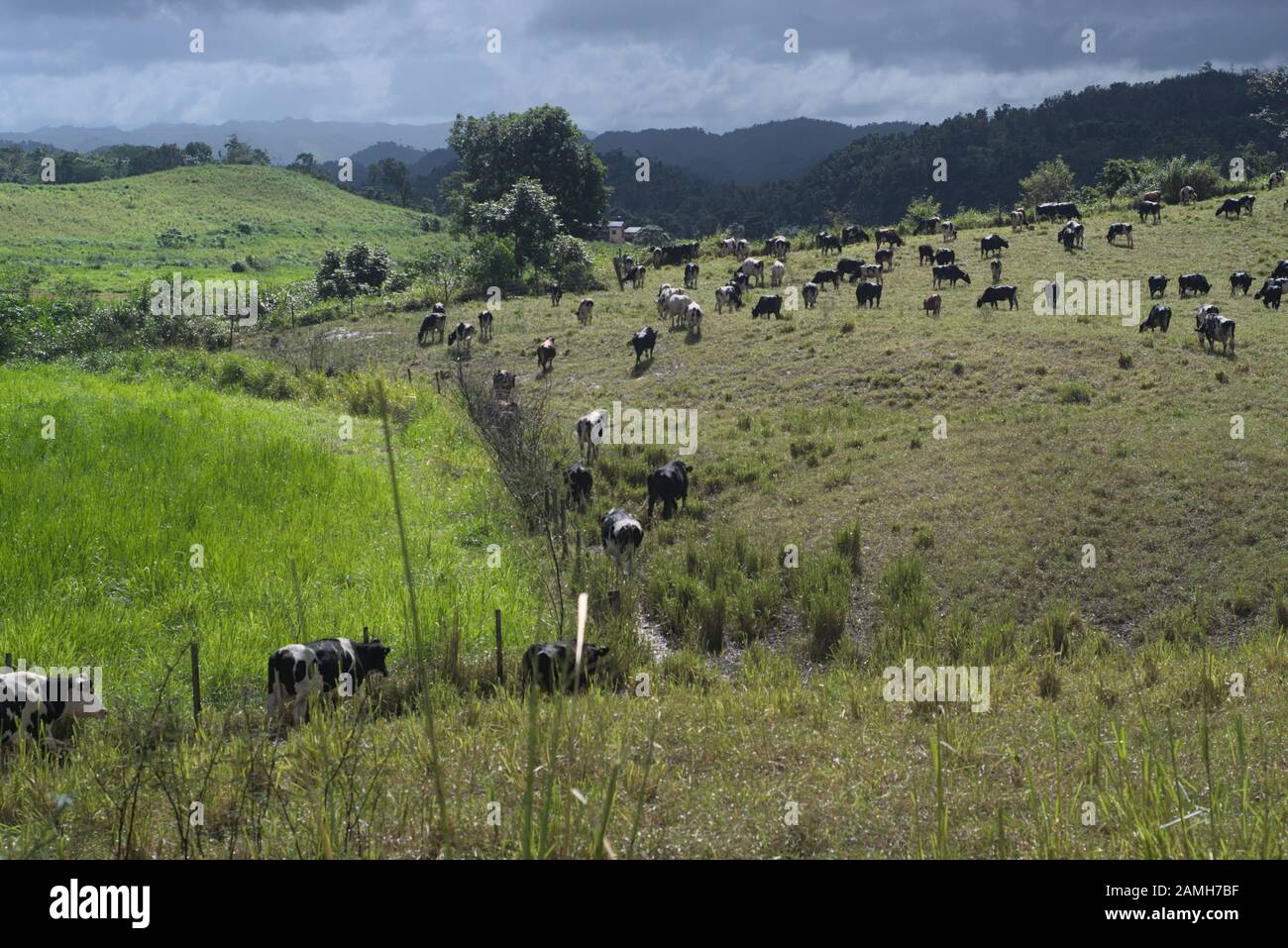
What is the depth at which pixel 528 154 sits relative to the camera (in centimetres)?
6350

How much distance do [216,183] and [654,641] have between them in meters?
101

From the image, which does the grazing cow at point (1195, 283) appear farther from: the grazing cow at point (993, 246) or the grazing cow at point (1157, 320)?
the grazing cow at point (993, 246)

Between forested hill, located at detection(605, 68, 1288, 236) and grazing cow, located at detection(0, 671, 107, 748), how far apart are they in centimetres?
9003

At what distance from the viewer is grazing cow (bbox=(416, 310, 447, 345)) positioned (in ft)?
104

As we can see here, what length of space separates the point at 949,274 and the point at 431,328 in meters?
18.0

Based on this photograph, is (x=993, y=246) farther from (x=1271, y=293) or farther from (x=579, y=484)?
(x=579, y=484)

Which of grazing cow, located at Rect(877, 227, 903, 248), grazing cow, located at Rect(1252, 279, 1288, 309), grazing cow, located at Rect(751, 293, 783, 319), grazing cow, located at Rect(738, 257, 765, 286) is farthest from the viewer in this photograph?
grazing cow, located at Rect(877, 227, 903, 248)

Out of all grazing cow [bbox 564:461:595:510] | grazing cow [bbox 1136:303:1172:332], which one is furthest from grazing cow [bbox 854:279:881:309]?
grazing cow [bbox 564:461:595:510]

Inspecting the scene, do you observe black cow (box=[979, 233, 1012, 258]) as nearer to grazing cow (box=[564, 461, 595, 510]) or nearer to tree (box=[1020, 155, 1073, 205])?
grazing cow (box=[564, 461, 595, 510])

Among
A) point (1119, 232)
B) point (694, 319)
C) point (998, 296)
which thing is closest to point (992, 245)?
point (1119, 232)

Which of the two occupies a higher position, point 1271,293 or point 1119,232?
point 1119,232
